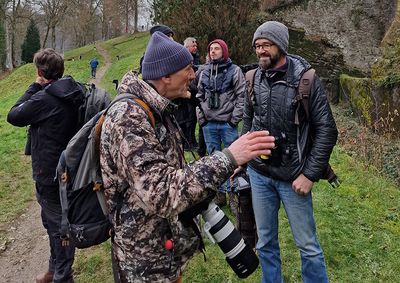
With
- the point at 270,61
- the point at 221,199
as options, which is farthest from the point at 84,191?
the point at 221,199

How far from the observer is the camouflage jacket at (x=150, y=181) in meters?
1.94

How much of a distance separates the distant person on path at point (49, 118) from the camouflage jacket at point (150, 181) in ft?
4.35

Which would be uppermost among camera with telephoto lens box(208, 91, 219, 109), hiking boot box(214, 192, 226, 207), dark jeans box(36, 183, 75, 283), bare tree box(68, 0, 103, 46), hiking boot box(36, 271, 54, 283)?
camera with telephoto lens box(208, 91, 219, 109)

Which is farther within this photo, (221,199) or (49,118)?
(221,199)

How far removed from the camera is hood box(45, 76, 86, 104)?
3340mm

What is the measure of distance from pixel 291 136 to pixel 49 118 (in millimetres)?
2004

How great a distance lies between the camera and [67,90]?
133 inches

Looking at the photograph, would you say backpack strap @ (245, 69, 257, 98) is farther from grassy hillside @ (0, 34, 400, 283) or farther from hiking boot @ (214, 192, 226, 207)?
hiking boot @ (214, 192, 226, 207)

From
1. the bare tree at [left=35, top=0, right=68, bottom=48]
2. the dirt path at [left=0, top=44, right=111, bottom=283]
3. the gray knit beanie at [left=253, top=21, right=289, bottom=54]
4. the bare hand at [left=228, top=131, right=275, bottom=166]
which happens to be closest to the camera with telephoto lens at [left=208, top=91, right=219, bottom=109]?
the gray knit beanie at [left=253, top=21, right=289, bottom=54]

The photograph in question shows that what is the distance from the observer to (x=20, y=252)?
16.4ft

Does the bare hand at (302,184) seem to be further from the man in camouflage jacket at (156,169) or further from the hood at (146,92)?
the hood at (146,92)

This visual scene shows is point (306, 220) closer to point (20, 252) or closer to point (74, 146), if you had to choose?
point (74, 146)

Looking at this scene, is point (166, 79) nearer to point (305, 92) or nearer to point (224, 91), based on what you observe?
point (305, 92)

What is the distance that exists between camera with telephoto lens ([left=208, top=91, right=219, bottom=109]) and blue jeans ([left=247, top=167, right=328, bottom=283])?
217 cm
